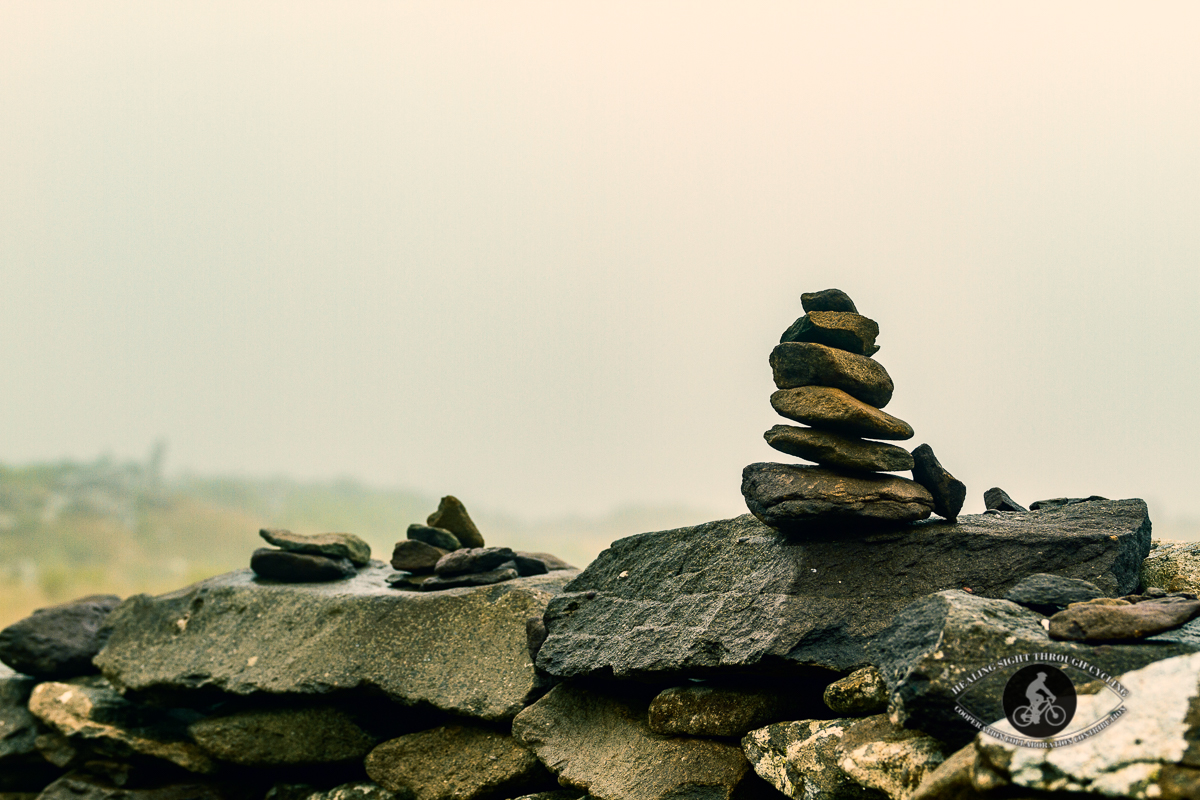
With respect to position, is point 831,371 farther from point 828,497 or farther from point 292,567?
point 292,567

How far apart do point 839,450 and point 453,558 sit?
4.62 meters

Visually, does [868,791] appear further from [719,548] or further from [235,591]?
[235,591]

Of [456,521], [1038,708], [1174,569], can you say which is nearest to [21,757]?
[456,521]

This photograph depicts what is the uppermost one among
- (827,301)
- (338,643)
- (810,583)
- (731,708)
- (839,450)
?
(827,301)

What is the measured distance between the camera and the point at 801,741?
5.96 metres

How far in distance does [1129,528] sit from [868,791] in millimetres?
3163

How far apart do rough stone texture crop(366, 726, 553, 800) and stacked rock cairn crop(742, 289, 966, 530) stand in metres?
3.23

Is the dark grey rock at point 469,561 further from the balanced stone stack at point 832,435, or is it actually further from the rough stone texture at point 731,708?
the balanced stone stack at point 832,435

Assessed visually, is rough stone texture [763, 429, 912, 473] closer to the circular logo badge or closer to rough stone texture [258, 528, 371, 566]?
the circular logo badge

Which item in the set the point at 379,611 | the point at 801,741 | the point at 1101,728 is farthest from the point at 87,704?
the point at 1101,728

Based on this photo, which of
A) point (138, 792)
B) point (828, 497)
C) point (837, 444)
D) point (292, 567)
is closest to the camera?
point (828, 497)

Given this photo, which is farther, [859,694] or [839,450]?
[839,450]

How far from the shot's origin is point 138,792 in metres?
9.57

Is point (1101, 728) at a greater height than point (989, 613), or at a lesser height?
lesser
